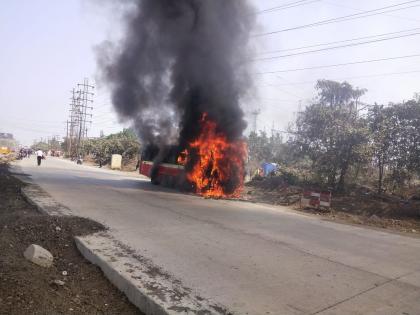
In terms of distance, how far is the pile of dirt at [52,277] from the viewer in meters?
4.14

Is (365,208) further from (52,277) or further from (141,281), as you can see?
(52,277)

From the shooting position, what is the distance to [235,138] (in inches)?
696

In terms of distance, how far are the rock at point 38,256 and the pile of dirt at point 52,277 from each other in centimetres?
8

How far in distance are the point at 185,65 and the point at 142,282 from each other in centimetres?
1495

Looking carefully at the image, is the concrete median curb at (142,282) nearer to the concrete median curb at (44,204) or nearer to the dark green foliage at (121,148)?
the concrete median curb at (44,204)

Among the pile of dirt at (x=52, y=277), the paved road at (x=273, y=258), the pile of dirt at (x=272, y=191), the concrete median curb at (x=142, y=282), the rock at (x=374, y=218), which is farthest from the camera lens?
the pile of dirt at (x=272, y=191)

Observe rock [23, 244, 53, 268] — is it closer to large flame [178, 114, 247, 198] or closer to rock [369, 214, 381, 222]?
large flame [178, 114, 247, 198]

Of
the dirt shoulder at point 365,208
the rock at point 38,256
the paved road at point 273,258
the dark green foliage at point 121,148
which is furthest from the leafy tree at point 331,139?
the dark green foliage at point 121,148

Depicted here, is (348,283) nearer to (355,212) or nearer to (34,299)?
(34,299)

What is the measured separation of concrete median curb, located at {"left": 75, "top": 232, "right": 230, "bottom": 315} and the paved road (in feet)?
0.74

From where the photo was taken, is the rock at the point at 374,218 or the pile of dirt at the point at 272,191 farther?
the pile of dirt at the point at 272,191

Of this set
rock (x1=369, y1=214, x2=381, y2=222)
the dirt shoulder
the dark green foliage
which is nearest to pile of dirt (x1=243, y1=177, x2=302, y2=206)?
the dirt shoulder

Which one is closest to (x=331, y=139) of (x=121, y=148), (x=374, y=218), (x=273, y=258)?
(x=374, y=218)

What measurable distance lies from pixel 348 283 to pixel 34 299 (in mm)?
4128
